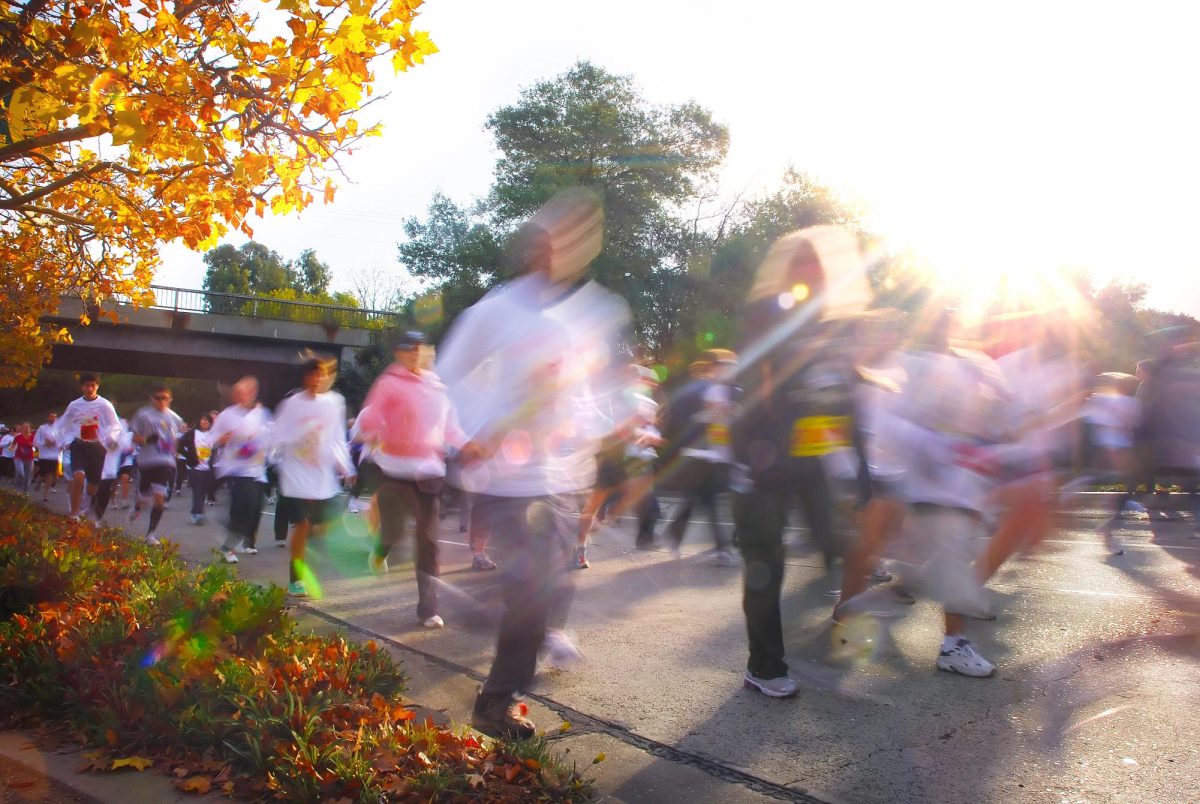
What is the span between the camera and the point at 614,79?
127 ft

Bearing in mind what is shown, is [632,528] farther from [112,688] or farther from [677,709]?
[112,688]

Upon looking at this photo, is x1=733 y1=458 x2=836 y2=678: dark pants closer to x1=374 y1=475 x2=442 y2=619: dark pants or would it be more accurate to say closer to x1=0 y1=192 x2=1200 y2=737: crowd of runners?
x1=0 y1=192 x2=1200 y2=737: crowd of runners

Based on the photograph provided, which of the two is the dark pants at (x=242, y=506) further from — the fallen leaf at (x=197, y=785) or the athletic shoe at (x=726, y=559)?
the fallen leaf at (x=197, y=785)

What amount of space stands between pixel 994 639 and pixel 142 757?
14.1 feet

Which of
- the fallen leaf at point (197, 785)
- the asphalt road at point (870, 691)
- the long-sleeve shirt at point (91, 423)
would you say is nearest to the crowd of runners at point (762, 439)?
the asphalt road at point (870, 691)

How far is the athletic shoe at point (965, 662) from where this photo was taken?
4746 mm

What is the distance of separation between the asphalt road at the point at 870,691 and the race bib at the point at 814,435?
114 centimetres

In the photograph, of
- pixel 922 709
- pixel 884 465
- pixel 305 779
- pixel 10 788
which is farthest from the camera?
pixel 884 465

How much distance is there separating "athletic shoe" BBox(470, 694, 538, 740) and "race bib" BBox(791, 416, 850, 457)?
1631 mm

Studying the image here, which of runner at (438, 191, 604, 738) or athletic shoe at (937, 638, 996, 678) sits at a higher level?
runner at (438, 191, 604, 738)

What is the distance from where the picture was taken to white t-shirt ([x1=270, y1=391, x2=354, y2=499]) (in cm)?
768

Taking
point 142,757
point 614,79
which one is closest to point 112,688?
point 142,757

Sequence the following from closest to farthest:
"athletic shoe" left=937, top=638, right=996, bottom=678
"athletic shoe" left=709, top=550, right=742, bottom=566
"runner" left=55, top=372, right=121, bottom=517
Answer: "athletic shoe" left=937, top=638, right=996, bottom=678
"athletic shoe" left=709, top=550, right=742, bottom=566
"runner" left=55, top=372, right=121, bottom=517

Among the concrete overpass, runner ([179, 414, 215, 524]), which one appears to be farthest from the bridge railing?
runner ([179, 414, 215, 524])
